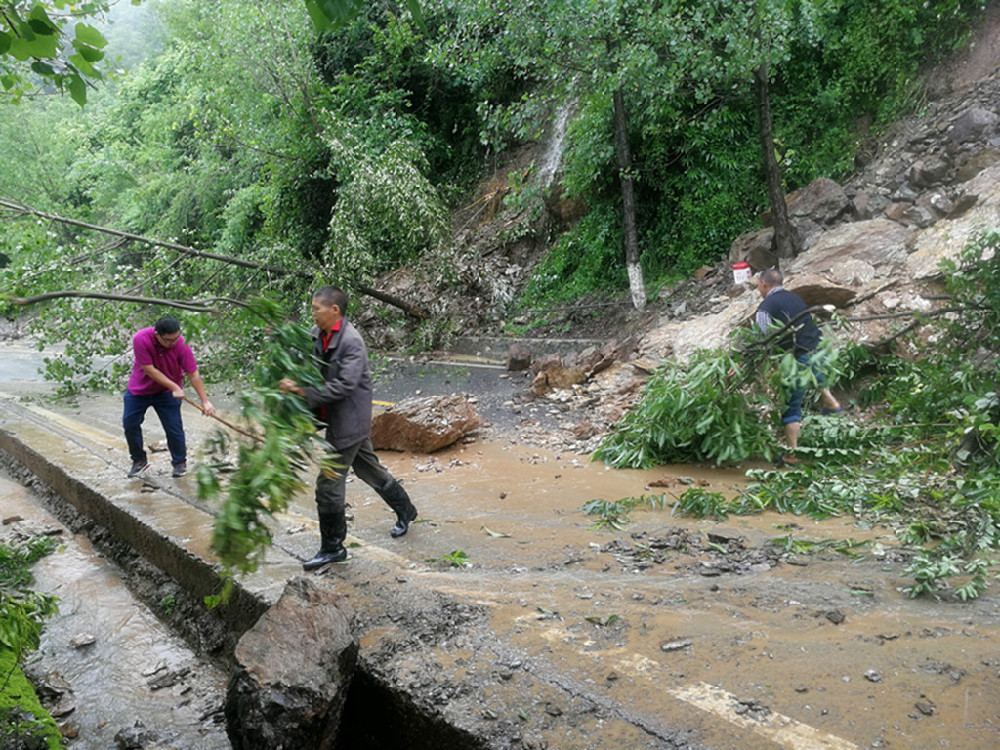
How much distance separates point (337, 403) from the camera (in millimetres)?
5164

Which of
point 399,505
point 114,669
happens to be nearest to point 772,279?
point 399,505

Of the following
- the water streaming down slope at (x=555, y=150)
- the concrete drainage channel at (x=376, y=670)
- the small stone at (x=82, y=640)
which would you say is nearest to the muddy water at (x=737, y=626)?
the concrete drainage channel at (x=376, y=670)

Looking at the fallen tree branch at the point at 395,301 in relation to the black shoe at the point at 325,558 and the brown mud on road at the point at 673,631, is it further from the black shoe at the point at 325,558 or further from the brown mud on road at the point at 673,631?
A: the black shoe at the point at 325,558

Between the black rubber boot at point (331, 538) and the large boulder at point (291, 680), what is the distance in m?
1.25

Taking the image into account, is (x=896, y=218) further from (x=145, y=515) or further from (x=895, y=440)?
(x=145, y=515)

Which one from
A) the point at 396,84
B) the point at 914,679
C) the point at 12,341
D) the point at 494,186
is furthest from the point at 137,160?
the point at 914,679

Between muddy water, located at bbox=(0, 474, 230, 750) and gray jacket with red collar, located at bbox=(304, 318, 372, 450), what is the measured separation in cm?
166

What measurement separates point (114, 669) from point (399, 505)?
2.14 metres

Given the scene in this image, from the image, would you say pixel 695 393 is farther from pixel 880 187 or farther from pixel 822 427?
pixel 880 187

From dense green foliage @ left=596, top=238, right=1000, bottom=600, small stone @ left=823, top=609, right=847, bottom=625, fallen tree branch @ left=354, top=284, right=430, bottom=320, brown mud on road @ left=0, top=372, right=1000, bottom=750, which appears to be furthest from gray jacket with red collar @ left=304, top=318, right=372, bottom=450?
fallen tree branch @ left=354, top=284, right=430, bottom=320

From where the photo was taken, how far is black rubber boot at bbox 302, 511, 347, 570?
5078mm

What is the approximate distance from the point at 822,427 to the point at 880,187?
17.4 feet

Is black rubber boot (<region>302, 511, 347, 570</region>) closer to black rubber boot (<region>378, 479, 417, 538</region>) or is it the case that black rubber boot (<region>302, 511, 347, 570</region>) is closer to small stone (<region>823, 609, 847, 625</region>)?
black rubber boot (<region>378, 479, 417, 538</region>)

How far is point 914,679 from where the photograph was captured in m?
3.13
